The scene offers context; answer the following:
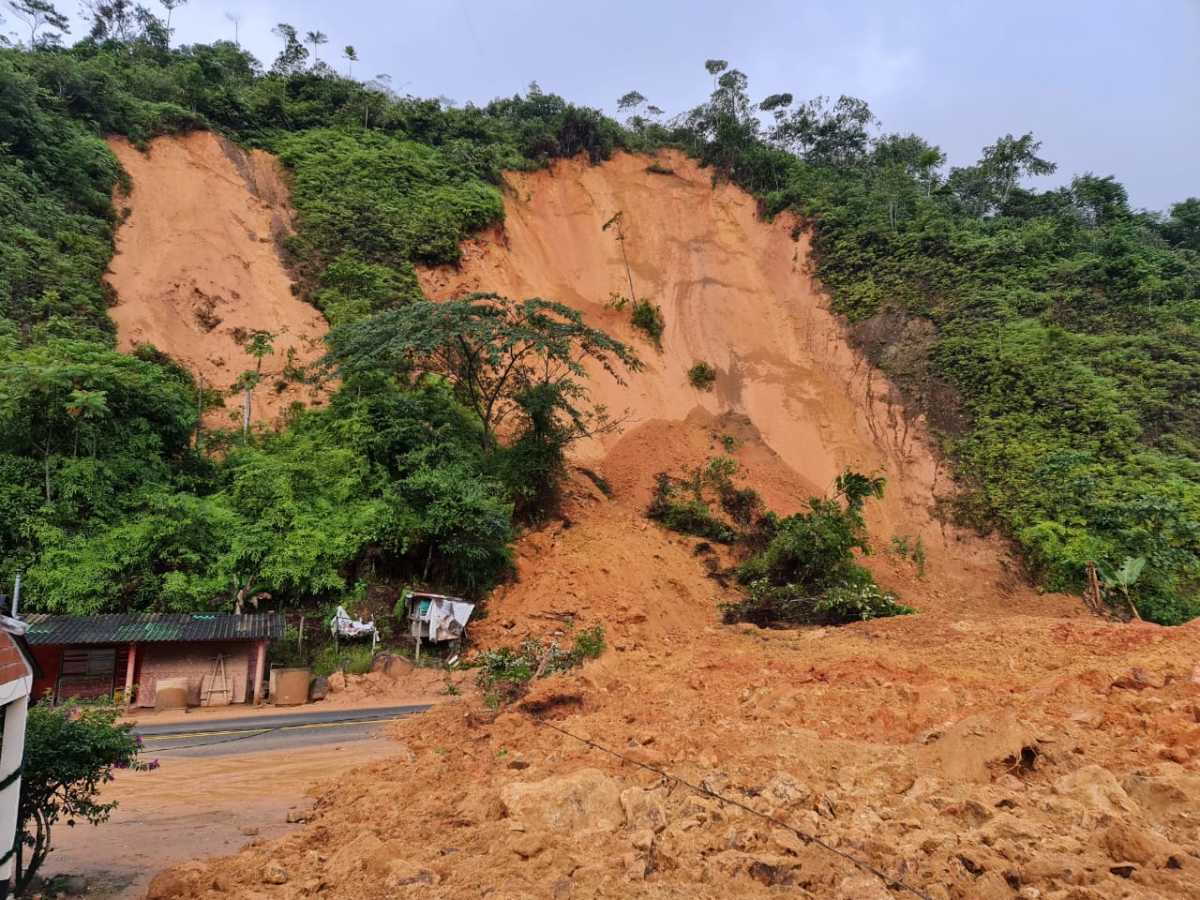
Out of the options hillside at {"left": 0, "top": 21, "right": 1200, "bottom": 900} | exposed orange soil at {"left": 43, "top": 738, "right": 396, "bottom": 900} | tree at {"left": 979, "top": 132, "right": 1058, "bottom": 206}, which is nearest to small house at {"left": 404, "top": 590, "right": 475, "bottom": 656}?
hillside at {"left": 0, "top": 21, "right": 1200, "bottom": 900}

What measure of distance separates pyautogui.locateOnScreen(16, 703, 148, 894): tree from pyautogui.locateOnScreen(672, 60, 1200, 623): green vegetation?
773 inches

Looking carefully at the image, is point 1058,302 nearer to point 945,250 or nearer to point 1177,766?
point 945,250

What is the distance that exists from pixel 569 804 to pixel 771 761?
7.27 ft

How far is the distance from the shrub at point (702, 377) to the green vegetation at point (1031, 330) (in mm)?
6872

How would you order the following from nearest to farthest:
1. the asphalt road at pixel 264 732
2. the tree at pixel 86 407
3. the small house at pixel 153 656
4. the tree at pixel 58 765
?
the tree at pixel 58 765 → the asphalt road at pixel 264 732 → the small house at pixel 153 656 → the tree at pixel 86 407

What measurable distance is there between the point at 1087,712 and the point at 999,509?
48.5 ft

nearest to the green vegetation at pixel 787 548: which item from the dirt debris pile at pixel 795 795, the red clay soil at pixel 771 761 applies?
the red clay soil at pixel 771 761

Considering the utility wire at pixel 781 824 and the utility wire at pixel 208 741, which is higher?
the utility wire at pixel 781 824

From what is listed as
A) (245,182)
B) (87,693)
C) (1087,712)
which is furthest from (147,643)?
(245,182)

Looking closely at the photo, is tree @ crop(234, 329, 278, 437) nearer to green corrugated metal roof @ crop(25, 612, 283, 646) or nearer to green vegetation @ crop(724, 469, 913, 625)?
green corrugated metal roof @ crop(25, 612, 283, 646)

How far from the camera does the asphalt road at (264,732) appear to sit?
374 inches

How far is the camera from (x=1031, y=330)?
23.7 m

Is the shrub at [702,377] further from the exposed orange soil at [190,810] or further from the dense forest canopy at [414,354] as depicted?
the exposed orange soil at [190,810]

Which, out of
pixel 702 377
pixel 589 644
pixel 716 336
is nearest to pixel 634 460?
pixel 702 377
